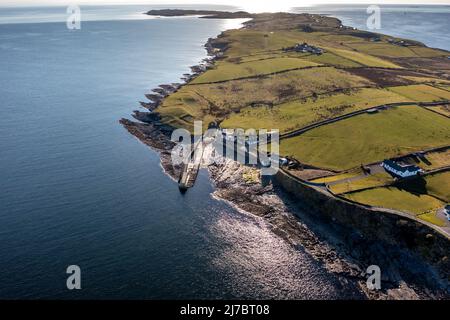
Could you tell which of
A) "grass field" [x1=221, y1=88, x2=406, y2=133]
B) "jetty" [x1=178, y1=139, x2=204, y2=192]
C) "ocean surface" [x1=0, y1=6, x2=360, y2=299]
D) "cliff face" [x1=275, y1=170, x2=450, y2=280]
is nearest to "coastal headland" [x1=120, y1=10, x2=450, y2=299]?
"cliff face" [x1=275, y1=170, x2=450, y2=280]

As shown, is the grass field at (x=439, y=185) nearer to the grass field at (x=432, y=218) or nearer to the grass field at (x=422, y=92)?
the grass field at (x=432, y=218)

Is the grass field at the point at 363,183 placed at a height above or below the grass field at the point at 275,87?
below

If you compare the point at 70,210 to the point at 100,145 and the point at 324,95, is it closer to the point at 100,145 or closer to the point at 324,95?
the point at 100,145

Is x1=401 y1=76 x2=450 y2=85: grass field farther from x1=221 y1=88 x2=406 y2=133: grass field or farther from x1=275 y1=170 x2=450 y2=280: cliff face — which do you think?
x1=275 y1=170 x2=450 y2=280: cliff face

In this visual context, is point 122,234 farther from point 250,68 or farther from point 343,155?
point 250,68

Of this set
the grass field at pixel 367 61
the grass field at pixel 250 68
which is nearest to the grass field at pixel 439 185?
the grass field at pixel 250 68
